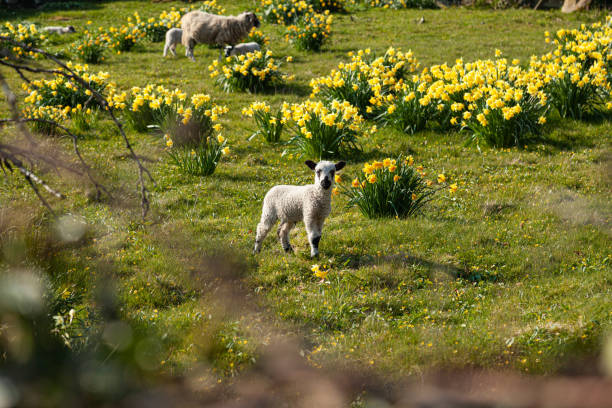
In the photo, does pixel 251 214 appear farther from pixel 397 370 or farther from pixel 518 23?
pixel 518 23

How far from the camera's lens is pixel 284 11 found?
17422 millimetres

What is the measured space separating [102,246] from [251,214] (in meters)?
1.93

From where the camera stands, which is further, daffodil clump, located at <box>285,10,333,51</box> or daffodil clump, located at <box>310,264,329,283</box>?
daffodil clump, located at <box>285,10,333,51</box>

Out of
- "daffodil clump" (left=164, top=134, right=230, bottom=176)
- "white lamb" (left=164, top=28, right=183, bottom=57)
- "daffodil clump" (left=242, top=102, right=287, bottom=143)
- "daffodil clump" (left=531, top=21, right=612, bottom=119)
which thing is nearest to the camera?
"daffodil clump" (left=164, top=134, right=230, bottom=176)

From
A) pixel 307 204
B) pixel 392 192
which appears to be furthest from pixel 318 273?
pixel 392 192

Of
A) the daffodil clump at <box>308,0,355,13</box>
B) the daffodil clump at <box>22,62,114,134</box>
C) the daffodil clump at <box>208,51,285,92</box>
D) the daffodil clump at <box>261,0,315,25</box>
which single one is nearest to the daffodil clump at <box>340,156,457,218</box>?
the daffodil clump at <box>22,62,114,134</box>

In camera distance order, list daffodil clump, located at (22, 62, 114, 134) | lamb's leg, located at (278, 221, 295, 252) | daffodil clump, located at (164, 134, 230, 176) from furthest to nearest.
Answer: daffodil clump, located at (22, 62, 114, 134) → daffodil clump, located at (164, 134, 230, 176) → lamb's leg, located at (278, 221, 295, 252)

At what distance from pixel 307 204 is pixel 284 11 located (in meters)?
14.2

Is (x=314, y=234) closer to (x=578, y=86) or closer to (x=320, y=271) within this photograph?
(x=320, y=271)

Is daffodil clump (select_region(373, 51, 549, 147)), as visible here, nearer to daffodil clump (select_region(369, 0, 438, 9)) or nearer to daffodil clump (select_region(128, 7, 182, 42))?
daffodil clump (select_region(128, 7, 182, 42))

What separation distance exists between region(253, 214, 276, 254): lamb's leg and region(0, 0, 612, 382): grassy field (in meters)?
0.14

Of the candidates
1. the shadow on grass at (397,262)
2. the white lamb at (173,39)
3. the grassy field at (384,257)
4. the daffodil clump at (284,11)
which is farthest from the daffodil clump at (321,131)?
the daffodil clump at (284,11)

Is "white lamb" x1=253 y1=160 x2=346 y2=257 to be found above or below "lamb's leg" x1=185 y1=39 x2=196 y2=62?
below

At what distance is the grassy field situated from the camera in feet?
12.6
